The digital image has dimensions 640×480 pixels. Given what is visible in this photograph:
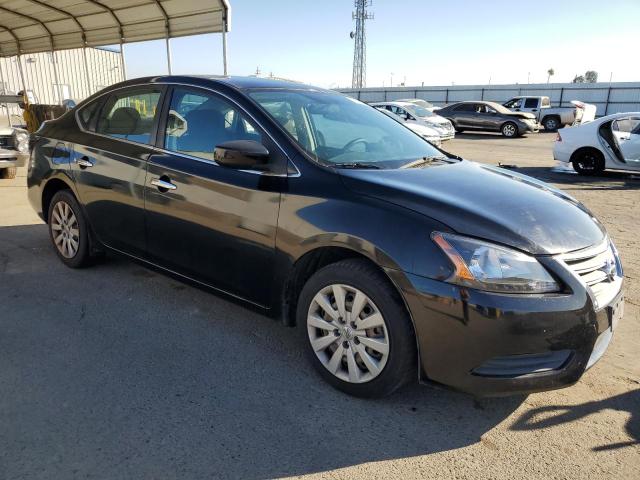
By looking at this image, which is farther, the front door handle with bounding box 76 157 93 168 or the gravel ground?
the front door handle with bounding box 76 157 93 168

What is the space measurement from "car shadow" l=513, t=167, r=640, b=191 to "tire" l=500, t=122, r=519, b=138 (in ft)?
38.9

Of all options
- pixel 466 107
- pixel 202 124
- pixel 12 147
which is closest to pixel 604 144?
pixel 202 124

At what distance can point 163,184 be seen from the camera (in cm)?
354

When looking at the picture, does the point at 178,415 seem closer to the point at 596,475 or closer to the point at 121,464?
the point at 121,464

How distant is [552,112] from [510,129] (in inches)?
232

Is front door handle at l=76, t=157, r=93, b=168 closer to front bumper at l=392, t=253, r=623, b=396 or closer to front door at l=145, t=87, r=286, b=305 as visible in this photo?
front door at l=145, t=87, r=286, b=305

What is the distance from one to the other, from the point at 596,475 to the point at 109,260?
14.1 ft

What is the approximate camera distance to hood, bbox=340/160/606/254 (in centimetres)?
246

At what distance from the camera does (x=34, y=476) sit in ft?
7.16

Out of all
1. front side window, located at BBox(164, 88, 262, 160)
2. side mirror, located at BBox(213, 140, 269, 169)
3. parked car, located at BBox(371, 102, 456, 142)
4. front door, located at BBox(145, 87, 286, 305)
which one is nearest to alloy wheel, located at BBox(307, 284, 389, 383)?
front door, located at BBox(145, 87, 286, 305)

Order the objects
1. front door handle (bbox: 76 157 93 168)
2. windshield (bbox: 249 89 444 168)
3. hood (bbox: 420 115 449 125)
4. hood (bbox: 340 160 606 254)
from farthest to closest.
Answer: hood (bbox: 420 115 449 125), front door handle (bbox: 76 157 93 168), windshield (bbox: 249 89 444 168), hood (bbox: 340 160 606 254)

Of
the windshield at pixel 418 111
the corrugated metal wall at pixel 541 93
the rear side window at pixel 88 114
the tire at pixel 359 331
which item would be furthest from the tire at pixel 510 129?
the tire at pixel 359 331

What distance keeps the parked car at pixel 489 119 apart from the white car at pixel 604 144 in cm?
1279

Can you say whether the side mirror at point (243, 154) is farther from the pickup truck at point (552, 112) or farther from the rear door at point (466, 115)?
the pickup truck at point (552, 112)
